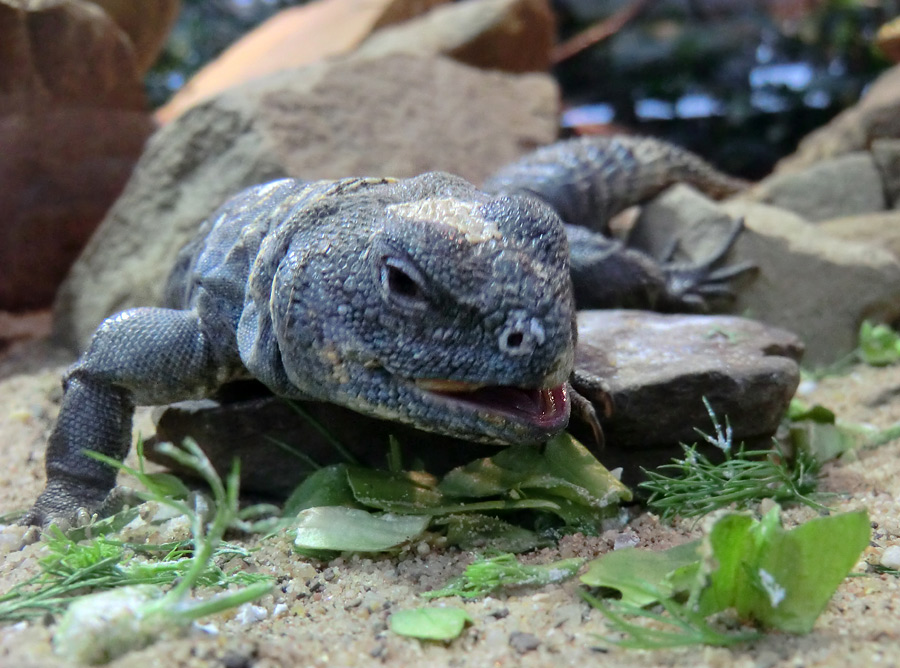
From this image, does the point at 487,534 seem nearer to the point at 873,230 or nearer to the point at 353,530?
the point at 353,530

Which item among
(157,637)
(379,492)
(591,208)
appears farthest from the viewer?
(591,208)

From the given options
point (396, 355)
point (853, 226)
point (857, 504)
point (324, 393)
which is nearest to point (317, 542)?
point (324, 393)

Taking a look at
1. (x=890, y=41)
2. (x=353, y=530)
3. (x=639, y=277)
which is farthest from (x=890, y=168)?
(x=353, y=530)

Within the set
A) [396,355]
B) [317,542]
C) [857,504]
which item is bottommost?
[857,504]

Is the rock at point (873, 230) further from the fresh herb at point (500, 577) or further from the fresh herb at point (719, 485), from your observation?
the fresh herb at point (500, 577)

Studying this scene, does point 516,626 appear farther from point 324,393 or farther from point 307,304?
point 307,304
